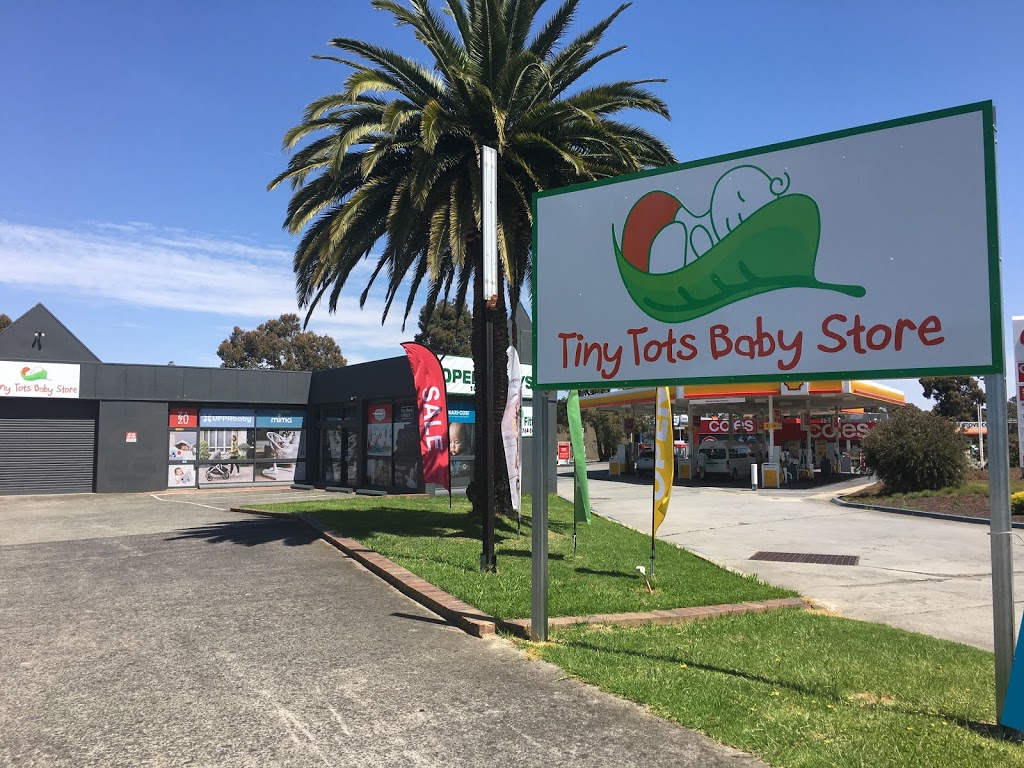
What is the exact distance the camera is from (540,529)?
6.99 meters

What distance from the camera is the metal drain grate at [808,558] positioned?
12086 mm

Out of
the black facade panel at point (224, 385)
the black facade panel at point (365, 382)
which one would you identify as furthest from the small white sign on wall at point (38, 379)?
the black facade panel at point (365, 382)

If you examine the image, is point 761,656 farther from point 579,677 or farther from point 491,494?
point 491,494

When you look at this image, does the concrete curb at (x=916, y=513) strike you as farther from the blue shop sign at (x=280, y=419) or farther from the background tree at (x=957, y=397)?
the background tree at (x=957, y=397)

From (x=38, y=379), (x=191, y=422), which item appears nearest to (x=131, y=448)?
(x=191, y=422)

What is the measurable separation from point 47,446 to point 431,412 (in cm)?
1837

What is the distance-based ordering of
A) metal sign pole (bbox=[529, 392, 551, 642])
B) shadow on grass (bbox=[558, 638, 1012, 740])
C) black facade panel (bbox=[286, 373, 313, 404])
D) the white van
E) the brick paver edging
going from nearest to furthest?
shadow on grass (bbox=[558, 638, 1012, 740])
metal sign pole (bbox=[529, 392, 551, 642])
the brick paver edging
black facade panel (bbox=[286, 373, 313, 404])
the white van

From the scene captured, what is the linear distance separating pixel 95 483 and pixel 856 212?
86.2 ft

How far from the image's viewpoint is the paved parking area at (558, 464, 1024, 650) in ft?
28.7

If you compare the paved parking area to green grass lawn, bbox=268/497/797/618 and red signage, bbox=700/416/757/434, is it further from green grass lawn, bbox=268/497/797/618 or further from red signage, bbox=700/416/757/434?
red signage, bbox=700/416/757/434

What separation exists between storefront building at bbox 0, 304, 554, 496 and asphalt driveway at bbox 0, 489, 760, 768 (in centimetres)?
1364

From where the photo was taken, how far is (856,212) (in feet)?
18.6

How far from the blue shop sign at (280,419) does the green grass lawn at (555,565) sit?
13.0 meters

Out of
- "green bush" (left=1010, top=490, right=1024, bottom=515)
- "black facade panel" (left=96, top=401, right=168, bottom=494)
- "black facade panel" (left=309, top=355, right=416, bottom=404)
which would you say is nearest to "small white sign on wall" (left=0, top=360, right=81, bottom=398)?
"black facade panel" (left=96, top=401, right=168, bottom=494)
